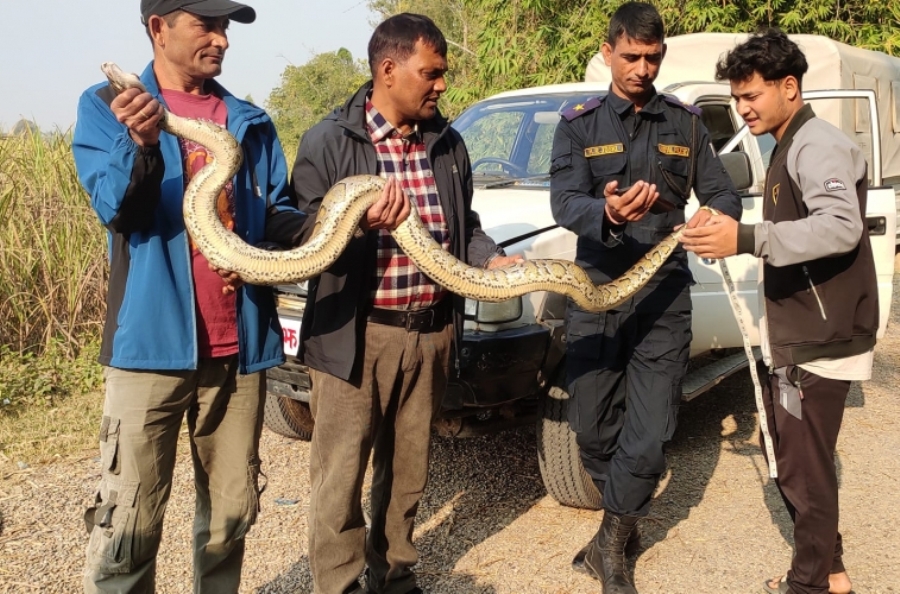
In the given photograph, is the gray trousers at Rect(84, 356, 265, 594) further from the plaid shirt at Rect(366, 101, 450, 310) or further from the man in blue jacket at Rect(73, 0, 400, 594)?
the plaid shirt at Rect(366, 101, 450, 310)

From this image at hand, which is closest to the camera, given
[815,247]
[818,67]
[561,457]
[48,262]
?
[815,247]

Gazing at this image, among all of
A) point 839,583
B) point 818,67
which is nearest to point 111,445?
point 839,583

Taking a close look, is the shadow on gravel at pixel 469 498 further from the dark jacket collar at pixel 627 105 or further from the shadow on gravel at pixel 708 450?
the dark jacket collar at pixel 627 105

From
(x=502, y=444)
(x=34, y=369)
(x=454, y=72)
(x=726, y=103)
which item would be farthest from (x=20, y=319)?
(x=454, y=72)

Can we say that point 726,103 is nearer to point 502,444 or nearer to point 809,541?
point 502,444

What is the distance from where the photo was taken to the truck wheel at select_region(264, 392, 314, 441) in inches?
234

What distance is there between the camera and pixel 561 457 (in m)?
4.90

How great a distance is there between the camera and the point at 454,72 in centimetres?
2348

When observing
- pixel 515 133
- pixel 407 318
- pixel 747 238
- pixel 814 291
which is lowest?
pixel 407 318

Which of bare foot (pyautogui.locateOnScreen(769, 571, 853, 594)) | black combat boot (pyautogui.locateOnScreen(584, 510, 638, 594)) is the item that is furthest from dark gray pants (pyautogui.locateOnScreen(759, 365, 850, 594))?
black combat boot (pyautogui.locateOnScreen(584, 510, 638, 594))

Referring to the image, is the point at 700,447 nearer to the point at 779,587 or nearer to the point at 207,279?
the point at 779,587

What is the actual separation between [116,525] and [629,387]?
2504 millimetres

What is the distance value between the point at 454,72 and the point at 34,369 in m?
18.2

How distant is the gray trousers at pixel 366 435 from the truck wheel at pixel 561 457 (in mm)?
1133
